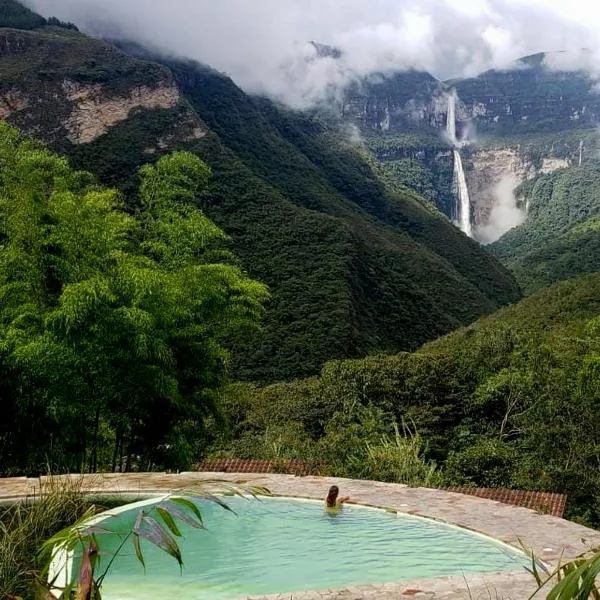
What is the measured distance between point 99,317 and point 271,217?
142 feet

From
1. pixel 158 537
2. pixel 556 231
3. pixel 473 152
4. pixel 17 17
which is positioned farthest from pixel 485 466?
pixel 473 152

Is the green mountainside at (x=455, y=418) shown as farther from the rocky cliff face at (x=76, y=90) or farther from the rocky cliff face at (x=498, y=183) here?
the rocky cliff face at (x=498, y=183)

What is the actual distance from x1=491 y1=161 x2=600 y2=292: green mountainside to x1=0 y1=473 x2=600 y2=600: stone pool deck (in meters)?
72.7

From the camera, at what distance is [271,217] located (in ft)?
164

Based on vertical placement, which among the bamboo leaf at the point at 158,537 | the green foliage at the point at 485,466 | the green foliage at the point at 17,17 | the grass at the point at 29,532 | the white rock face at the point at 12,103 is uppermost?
the green foliage at the point at 17,17

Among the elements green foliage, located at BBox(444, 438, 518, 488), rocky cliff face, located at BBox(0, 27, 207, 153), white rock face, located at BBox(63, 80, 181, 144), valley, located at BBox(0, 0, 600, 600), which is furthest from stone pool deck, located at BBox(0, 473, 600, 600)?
white rock face, located at BBox(63, 80, 181, 144)

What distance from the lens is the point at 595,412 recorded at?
537 inches

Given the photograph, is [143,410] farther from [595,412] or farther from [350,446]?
[595,412]

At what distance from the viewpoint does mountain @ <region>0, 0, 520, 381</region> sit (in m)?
39.2

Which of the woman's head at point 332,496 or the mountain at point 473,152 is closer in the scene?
the woman's head at point 332,496

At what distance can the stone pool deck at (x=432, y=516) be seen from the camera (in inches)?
151

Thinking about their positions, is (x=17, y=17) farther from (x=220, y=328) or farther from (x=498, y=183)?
(x=498, y=183)

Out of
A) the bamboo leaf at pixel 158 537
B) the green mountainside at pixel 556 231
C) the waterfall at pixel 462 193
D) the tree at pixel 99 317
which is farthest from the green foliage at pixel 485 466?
the waterfall at pixel 462 193

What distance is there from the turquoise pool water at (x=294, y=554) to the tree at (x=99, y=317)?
6.74ft
